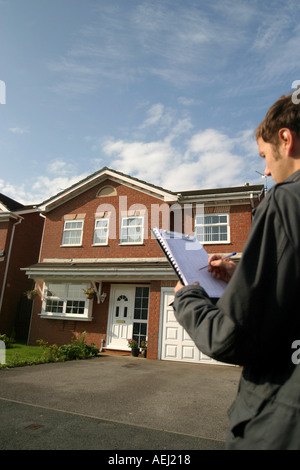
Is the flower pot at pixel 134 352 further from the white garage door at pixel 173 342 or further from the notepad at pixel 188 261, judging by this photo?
the notepad at pixel 188 261

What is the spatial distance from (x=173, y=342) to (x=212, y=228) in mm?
5224

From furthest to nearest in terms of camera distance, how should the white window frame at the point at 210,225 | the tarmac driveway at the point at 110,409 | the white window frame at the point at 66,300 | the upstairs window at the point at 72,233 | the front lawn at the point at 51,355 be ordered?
the upstairs window at the point at 72,233, the white window frame at the point at 66,300, the white window frame at the point at 210,225, the front lawn at the point at 51,355, the tarmac driveway at the point at 110,409

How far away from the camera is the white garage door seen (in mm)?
12848

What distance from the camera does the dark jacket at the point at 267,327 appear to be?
90cm

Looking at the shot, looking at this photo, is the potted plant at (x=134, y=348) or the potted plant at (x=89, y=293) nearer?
the potted plant at (x=134, y=348)

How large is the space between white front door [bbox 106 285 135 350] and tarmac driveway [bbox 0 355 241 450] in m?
5.20

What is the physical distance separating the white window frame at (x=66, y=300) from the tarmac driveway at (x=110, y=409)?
5832 millimetres

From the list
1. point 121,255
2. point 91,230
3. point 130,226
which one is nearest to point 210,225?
point 130,226

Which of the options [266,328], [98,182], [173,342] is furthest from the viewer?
[98,182]

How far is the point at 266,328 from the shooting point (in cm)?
91

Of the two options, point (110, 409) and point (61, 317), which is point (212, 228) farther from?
point (110, 409)

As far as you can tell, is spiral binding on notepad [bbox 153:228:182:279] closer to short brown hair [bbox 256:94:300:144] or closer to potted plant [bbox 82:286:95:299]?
short brown hair [bbox 256:94:300:144]
